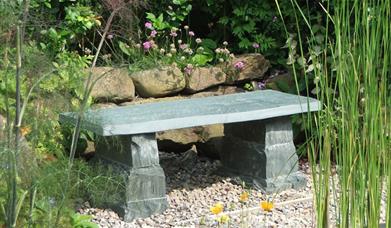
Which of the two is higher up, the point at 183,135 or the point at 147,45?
the point at 147,45

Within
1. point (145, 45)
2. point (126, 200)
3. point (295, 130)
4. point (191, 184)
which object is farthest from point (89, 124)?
point (295, 130)

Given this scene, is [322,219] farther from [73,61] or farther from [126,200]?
[73,61]

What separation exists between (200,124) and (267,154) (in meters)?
0.57

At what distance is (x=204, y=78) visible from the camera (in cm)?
598

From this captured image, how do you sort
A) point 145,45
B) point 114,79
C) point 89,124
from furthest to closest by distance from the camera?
point 145,45 → point 114,79 → point 89,124

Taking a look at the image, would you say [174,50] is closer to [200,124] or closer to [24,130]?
[200,124]

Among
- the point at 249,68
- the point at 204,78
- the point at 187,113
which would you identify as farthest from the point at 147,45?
the point at 187,113

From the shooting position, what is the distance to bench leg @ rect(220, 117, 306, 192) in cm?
500

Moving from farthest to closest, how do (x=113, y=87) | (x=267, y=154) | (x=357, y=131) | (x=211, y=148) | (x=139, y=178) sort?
(x=211, y=148) < (x=113, y=87) < (x=267, y=154) < (x=139, y=178) < (x=357, y=131)

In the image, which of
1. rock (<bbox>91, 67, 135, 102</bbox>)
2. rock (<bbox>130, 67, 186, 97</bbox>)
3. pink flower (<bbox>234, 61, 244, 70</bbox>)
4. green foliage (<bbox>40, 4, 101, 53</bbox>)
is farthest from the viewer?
pink flower (<bbox>234, 61, 244, 70</bbox>)

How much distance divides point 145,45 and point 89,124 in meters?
1.54

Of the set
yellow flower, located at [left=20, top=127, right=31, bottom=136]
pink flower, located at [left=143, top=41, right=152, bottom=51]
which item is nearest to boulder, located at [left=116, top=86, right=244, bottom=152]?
pink flower, located at [left=143, top=41, right=152, bottom=51]

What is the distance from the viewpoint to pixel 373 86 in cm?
247

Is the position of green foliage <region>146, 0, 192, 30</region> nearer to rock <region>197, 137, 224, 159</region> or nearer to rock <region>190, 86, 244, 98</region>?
rock <region>190, 86, 244, 98</region>
